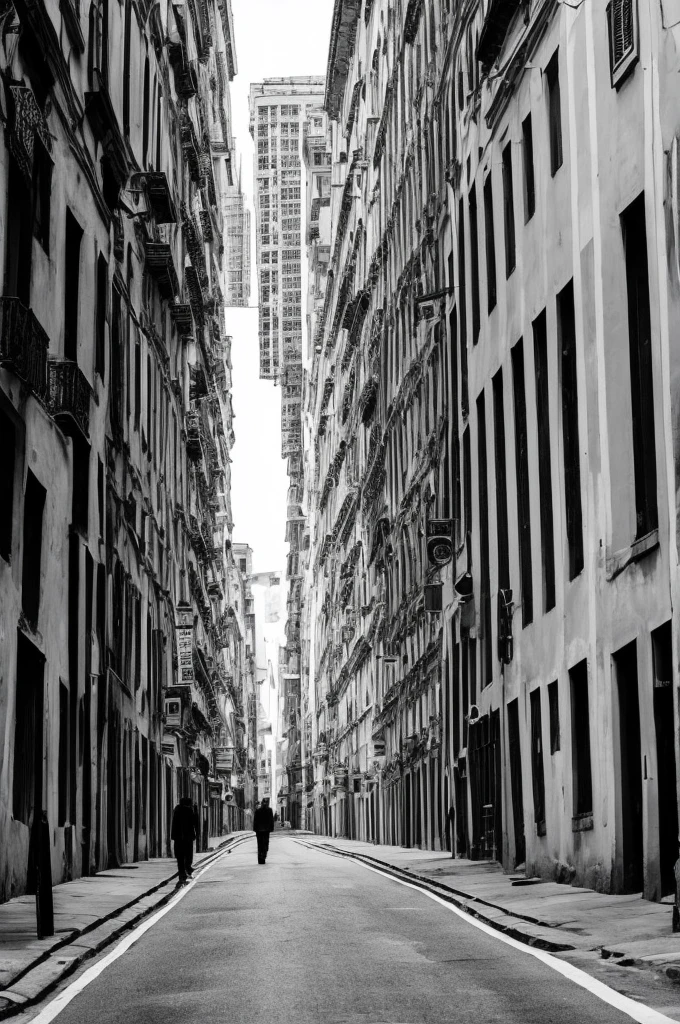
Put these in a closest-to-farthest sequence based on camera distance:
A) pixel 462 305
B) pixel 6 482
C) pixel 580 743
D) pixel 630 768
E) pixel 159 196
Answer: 1. pixel 630 768
2. pixel 6 482
3. pixel 580 743
4. pixel 462 305
5. pixel 159 196

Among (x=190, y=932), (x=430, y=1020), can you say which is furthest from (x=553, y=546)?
(x=430, y=1020)

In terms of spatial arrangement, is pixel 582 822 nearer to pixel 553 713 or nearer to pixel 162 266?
pixel 553 713

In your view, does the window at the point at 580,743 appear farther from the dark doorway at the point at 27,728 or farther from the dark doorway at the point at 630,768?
the dark doorway at the point at 27,728

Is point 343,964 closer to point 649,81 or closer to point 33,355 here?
point 649,81

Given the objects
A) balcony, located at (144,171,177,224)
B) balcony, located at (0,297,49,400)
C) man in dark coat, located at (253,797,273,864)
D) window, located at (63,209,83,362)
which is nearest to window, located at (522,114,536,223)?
window, located at (63,209,83,362)

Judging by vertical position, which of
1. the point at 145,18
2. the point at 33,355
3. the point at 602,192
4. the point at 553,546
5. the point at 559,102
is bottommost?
the point at 553,546

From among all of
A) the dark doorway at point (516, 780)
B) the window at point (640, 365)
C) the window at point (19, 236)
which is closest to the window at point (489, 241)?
the dark doorway at point (516, 780)

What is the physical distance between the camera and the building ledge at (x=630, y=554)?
61.9 feet

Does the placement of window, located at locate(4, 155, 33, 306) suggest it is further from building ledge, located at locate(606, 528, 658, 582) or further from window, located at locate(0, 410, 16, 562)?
building ledge, located at locate(606, 528, 658, 582)

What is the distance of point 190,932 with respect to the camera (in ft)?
53.8

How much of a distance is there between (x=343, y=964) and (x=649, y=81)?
11.2m

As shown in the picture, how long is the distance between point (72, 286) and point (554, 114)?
863 centimetres

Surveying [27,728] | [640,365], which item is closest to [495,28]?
[640,365]

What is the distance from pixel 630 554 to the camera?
1964 centimetres
